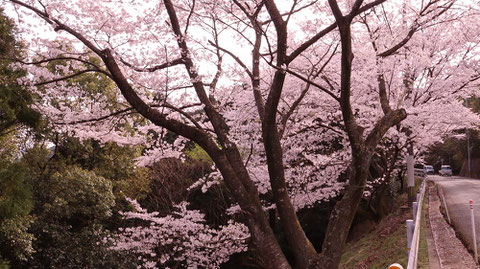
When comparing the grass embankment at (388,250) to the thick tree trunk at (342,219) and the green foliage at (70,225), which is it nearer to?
the thick tree trunk at (342,219)

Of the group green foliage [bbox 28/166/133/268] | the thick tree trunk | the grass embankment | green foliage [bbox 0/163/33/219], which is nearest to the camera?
the thick tree trunk

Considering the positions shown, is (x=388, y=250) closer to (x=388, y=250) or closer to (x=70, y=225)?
(x=388, y=250)

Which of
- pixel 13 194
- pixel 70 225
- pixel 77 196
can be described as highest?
pixel 77 196

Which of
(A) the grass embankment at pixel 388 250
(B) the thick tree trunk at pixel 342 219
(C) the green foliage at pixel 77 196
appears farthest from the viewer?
(C) the green foliage at pixel 77 196

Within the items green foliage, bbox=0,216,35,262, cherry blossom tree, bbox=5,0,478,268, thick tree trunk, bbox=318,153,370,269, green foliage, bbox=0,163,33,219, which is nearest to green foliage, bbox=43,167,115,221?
green foliage, bbox=0,216,35,262

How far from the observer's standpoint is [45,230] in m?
13.0

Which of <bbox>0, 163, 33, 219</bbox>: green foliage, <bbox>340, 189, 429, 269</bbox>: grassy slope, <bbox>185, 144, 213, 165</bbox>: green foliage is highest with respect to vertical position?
<bbox>185, 144, 213, 165</bbox>: green foliage

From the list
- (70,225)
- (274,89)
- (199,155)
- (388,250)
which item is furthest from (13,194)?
(199,155)

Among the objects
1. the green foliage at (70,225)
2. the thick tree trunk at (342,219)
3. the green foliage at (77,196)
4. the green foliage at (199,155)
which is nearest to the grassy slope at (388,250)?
the thick tree trunk at (342,219)

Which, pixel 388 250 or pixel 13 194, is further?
pixel 388 250

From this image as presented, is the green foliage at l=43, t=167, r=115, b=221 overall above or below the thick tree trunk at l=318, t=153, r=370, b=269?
above

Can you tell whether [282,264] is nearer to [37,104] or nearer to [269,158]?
[269,158]

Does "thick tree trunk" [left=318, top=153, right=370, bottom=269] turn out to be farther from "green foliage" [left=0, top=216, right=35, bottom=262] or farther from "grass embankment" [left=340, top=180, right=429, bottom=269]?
"green foliage" [left=0, top=216, right=35, bottom=262]

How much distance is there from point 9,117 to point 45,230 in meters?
8.25
